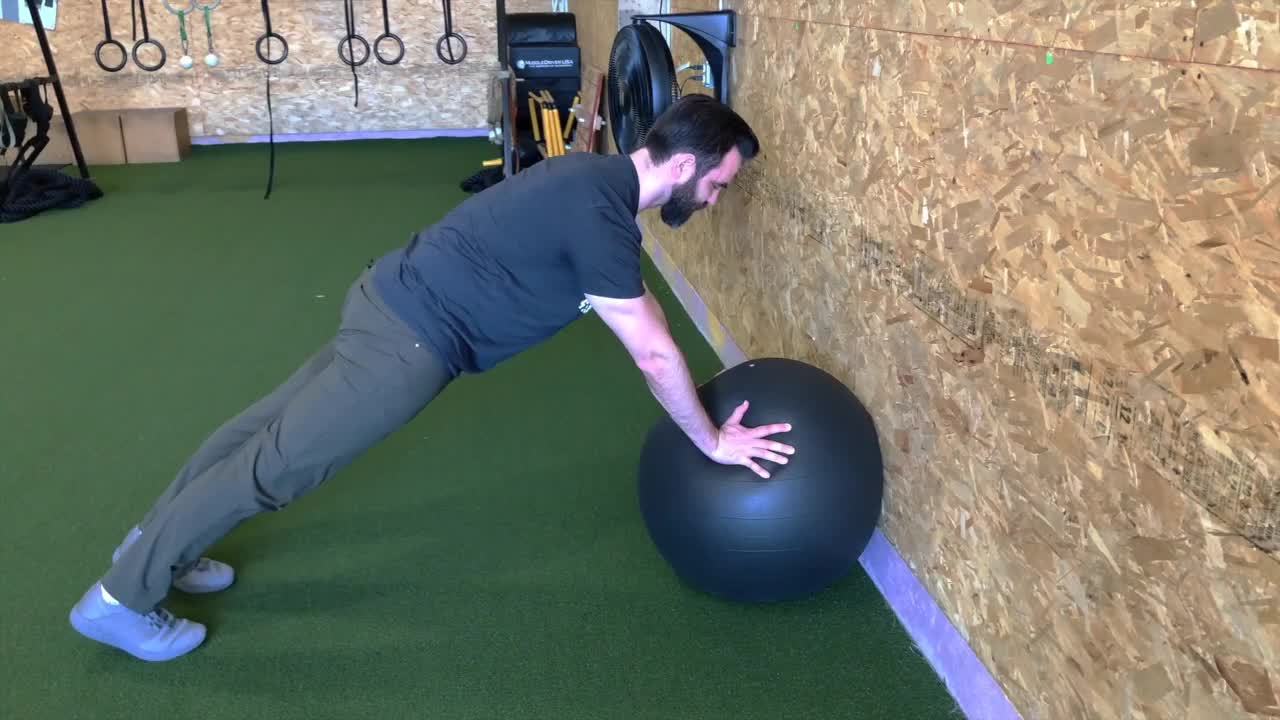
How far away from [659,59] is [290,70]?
5.57 meters

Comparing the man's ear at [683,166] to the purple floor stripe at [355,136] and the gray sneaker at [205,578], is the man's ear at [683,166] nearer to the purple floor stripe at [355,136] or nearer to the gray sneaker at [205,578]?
the gray sneaker at [205,578]

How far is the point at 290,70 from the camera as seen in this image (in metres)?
7.65

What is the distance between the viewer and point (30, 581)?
7.29ft

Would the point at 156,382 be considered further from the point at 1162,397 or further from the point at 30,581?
the point at 1162,397

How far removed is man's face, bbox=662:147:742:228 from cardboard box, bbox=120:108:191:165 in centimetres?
625

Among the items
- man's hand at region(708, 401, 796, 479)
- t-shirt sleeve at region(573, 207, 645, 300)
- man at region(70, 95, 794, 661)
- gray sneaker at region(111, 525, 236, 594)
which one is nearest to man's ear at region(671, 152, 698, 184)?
man at region(70, 95, 794, 661)

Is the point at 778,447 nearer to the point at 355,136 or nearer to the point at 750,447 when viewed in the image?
the point at 750,447

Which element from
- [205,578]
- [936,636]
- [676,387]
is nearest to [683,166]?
[676,387]

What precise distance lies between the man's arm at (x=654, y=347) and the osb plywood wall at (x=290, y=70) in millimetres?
6490

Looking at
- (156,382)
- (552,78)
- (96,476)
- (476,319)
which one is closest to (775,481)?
(476,319)

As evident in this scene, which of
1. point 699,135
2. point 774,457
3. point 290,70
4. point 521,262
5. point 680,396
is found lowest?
point 290,70

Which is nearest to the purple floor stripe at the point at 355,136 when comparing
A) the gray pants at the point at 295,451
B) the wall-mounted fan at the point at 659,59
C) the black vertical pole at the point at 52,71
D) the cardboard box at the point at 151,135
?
the cardboard box at the point at 151,135

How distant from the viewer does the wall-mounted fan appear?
298 centimetres

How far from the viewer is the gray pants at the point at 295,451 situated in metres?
1.86
